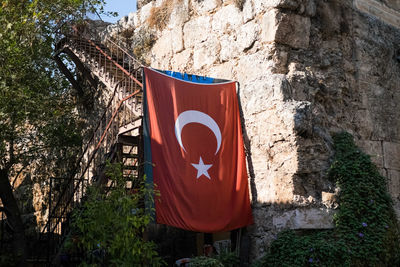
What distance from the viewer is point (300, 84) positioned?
7.57 m

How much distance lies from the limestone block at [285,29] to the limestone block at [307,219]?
2533 mm

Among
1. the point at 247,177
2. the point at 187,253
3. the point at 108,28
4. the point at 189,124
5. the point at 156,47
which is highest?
the point at 108,28

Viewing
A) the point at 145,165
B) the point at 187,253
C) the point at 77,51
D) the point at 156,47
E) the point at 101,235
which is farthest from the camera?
the point at 77,51

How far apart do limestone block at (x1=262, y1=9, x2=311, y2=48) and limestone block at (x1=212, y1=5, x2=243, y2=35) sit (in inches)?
24.8

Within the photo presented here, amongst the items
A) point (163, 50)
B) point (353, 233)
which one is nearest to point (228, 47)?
point (163, 50)

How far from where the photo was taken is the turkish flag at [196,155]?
22.1ft

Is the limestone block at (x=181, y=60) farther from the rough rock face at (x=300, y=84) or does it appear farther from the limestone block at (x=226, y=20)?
the limestone block at (x=226, y=20)

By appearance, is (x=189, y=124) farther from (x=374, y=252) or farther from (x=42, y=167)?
(x=42, y=167)

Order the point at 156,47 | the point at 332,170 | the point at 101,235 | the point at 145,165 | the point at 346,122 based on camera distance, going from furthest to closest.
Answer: the point at 156,47 → the point at 346,122 → the point at 332,170 → the point at 145,165 → the point at 101,235

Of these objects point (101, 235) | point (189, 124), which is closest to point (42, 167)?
point (189, 124)

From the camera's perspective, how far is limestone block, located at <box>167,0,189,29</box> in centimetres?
948

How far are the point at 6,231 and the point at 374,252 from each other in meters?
7.49

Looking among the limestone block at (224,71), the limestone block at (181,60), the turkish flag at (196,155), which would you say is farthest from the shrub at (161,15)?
the turkish flag at (196,155)

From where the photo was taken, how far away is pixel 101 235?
546 cm
